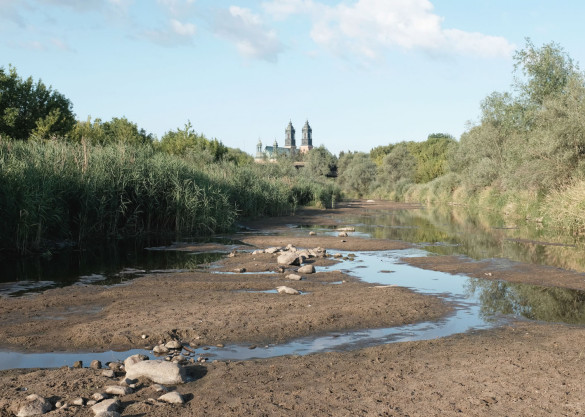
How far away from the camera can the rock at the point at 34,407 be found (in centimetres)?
437

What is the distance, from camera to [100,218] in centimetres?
1747

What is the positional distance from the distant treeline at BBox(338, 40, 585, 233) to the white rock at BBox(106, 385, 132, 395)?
805 inches

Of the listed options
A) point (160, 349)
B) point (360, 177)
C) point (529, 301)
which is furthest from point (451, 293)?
point (360, 177)

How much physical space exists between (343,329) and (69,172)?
41.7 feet

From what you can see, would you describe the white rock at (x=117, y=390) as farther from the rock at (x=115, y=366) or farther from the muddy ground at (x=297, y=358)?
the rock at (x=115, y=366)

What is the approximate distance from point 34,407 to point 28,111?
39827 millimetres

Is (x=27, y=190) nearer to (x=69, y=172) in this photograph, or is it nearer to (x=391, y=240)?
(x=69, y=172)

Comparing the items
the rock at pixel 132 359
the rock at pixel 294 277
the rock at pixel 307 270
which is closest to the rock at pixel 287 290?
the rock at pixel 294 277

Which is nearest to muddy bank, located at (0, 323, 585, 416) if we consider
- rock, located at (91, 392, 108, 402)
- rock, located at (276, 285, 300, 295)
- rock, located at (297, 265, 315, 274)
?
rock, located at (91, 392, 108, 402)

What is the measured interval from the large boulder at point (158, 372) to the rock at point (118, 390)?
30 cm

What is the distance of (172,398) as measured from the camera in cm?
464

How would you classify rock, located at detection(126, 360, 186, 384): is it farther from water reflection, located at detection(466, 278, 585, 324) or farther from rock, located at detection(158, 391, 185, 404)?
water reflection, located at detection(466, 278, 585, 324)

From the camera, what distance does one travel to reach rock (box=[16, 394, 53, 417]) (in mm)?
4367

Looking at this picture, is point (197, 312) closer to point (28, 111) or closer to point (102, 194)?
point (102, 194)
